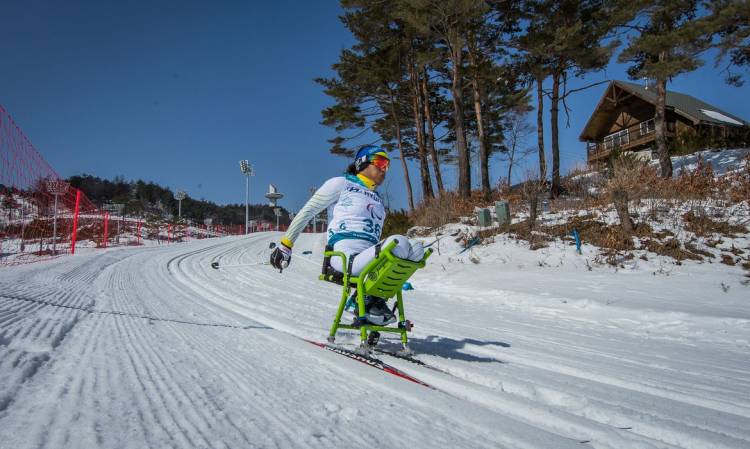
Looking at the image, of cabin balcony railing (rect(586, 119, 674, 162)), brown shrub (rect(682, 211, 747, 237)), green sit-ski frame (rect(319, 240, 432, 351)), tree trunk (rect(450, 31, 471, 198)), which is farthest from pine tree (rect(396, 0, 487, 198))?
cabin balcony railing (rect(586, 119, 674, 162))

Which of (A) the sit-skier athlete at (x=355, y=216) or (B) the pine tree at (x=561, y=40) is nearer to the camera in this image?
(A) the sit-skier athlete at (x=355, y=216)

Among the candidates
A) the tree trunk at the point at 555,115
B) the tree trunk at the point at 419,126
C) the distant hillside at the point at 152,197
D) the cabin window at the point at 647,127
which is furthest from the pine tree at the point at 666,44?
the distant hillside at the point at 152,197

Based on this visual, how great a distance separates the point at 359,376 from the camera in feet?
6.51

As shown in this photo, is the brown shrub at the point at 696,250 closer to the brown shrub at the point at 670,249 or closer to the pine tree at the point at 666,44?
the brown shrub at the point at 670,249

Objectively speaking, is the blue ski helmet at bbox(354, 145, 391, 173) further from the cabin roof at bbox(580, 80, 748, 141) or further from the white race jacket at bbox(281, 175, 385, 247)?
the cabin roof at bbox(580, 80, 748, 141)

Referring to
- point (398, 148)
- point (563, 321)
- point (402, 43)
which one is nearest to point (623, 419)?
point (563, 321)

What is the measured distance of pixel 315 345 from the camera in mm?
2779

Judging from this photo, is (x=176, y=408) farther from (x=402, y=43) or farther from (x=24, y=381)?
(x=402, y=43)

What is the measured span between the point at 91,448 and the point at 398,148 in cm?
2254

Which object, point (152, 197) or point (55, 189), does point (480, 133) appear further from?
point (152, 197)

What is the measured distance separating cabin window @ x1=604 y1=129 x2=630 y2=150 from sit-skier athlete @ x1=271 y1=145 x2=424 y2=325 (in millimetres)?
33413

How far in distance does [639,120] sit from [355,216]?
1436 inches

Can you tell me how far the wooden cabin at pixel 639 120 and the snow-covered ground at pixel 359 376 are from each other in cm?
2436

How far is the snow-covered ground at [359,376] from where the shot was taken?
124 centimetres
